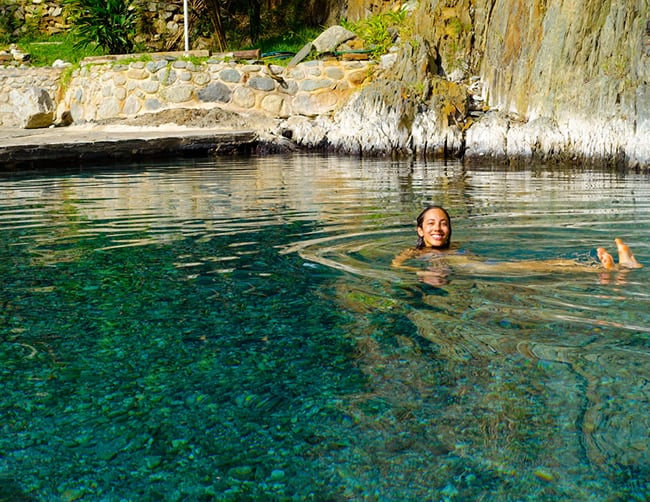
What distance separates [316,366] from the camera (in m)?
3.62

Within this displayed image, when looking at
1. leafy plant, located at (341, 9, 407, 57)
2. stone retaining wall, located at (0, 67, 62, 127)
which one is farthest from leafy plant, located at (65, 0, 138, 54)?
leafy plant, located at (341, 9, 407, 57)

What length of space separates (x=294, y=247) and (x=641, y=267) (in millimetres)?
2633

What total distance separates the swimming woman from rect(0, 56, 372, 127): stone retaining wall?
503 inches

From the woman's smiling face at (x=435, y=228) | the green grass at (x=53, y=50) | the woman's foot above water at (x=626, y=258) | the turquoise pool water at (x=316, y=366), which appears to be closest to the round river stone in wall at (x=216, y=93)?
the green grass at (x=53, y=50)

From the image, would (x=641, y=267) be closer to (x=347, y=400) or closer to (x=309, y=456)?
(x=347, y=400)

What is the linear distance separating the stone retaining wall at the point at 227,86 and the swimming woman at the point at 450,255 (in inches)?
503

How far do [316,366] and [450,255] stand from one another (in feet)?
8.10

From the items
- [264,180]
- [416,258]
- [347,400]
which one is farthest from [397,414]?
[264,180]

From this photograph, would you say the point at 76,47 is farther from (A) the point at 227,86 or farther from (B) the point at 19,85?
(A) the point at 227,86

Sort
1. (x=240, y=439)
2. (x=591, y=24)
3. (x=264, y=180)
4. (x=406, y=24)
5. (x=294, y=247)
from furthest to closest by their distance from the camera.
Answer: (x=406, y=24) < (x=591, y=24) < (x=264, y=180) < (x=294, y=247) < (x=240, y=439)

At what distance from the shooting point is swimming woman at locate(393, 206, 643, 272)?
5.26m

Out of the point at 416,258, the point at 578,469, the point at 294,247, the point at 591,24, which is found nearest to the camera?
the point at 578,469

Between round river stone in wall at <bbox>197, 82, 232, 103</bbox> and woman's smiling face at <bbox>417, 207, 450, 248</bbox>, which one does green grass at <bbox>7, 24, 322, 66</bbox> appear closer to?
round river stone in wall at <bbox>197, 82, 232, 103</bbox>

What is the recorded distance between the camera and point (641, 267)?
530 cm
